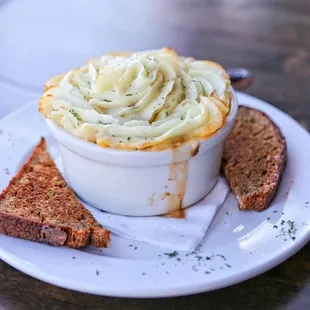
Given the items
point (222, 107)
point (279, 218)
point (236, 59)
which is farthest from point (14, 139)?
point (236, 59)

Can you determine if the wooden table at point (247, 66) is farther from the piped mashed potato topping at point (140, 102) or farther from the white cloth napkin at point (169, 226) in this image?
the piped mashed potato topping at point (140, 102)

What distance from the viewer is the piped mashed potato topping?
1.59 metres

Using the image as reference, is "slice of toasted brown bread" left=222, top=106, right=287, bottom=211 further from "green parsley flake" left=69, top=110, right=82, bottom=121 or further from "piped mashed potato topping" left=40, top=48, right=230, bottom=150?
"green parsley flake" left=69, top=110, right=82, bottom=121

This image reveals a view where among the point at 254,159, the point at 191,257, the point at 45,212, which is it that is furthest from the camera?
the point at 254,159

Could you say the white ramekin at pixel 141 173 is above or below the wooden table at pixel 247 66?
above

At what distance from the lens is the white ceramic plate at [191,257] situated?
1369 mm

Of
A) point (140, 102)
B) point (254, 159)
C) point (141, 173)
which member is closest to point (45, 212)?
point (141, 173)

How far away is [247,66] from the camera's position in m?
2.66

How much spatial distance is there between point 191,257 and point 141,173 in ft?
0.93

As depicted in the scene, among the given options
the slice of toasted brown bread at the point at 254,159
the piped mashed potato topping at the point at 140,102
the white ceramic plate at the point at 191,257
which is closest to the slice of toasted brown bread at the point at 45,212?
the white ceramic plate at the point at 191,257

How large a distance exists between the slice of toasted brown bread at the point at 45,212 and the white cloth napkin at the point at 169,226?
8 cm

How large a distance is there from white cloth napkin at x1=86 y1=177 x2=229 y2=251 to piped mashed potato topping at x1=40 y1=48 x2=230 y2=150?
9.4 inches

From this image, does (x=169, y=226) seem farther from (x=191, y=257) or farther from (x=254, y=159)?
(x=254, y=159)

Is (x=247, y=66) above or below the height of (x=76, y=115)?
below
